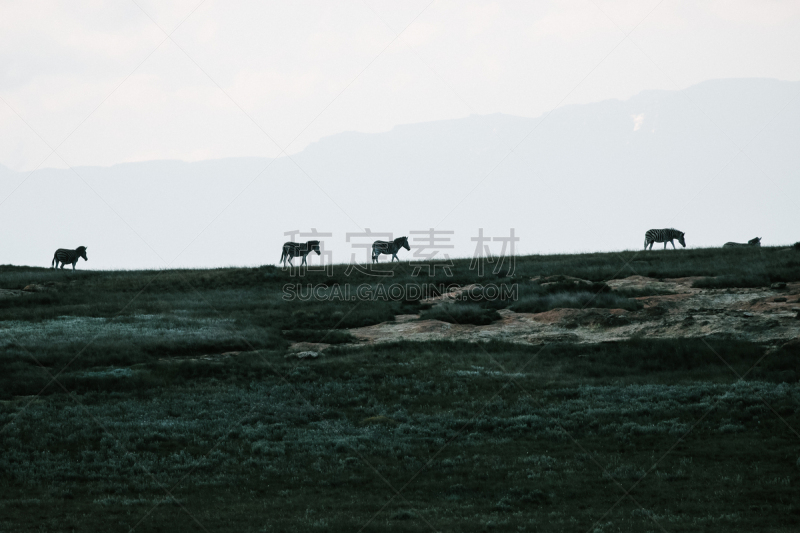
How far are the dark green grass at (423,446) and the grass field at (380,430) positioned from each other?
0.24 feet

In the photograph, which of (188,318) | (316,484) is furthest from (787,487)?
(188,318)

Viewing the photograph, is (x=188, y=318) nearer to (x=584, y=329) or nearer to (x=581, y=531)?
(x=584, y=329)

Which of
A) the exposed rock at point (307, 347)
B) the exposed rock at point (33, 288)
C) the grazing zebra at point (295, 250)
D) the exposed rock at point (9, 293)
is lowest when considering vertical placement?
the exposed rock at point (307, 347)

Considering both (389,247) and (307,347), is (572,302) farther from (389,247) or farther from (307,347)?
(389,247)

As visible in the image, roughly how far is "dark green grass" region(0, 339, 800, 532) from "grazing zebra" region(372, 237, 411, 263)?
28.2m

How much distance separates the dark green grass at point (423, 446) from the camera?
13.5 m

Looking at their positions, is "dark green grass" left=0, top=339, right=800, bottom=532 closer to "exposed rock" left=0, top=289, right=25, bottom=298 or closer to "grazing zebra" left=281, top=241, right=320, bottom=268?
"exposed rock" left=0, top=289, right=25, bottom=298

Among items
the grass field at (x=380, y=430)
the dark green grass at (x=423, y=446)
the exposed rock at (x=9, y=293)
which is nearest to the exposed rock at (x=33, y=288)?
the exposed rock at (x=9, y=293)

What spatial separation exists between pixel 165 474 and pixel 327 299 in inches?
1022

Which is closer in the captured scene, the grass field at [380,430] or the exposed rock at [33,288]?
the grass field at [380,430]

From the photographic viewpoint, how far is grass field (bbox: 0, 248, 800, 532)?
13.7 m

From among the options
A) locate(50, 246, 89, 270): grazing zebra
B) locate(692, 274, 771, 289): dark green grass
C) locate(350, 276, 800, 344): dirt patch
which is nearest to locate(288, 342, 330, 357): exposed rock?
locate(350, 276, 800, 344): dirt patch

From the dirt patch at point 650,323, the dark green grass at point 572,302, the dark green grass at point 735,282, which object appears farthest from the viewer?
the dark green grass at point 735,282

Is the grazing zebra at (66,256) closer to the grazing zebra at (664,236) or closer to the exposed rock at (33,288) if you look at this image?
the exposed rock at (33,288)
